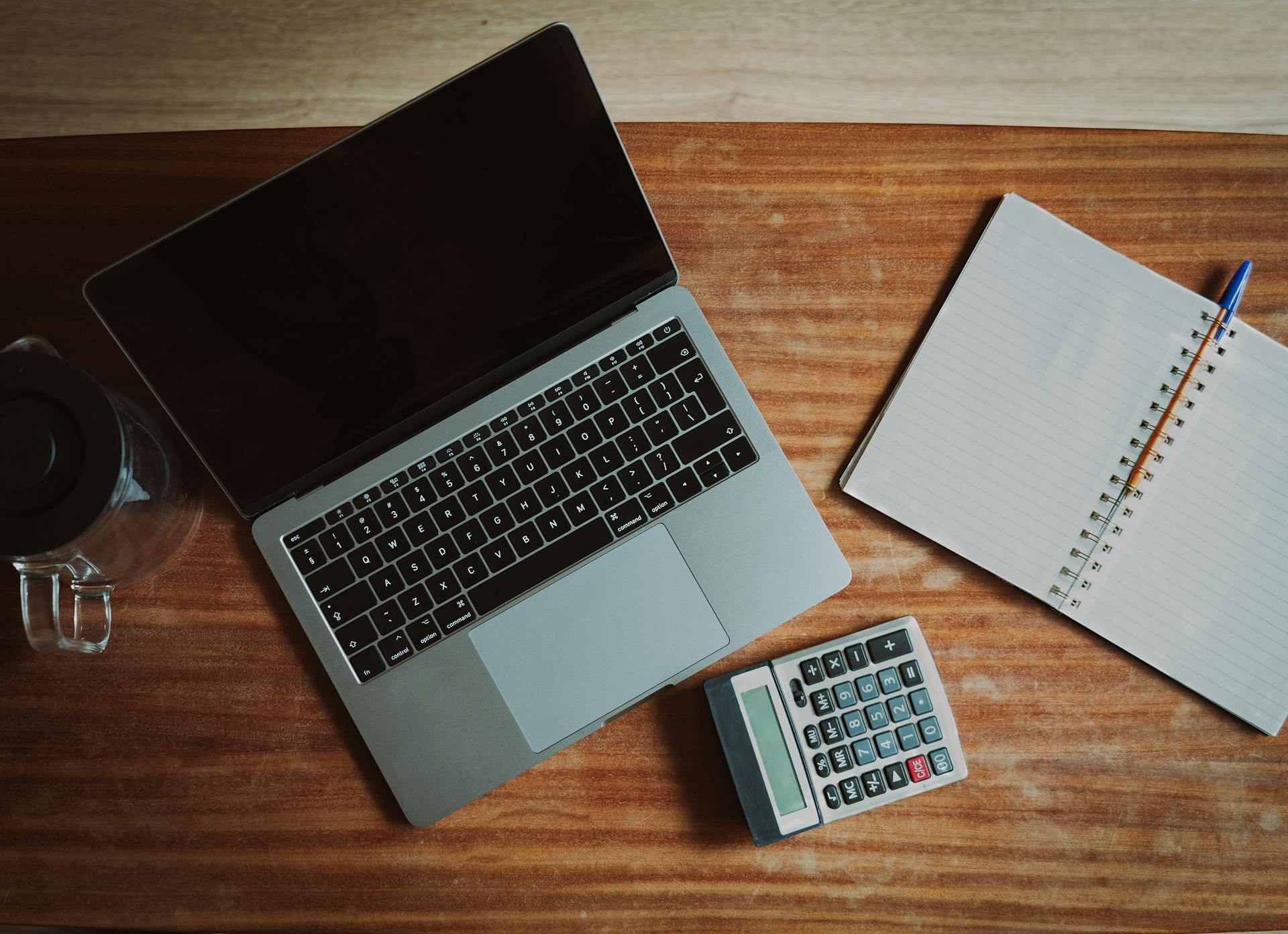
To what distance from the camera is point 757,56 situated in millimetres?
782

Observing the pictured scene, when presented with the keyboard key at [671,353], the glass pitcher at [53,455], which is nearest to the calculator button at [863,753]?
the keyboard key at [671,353]

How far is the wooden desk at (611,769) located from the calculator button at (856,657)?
3 centimetres

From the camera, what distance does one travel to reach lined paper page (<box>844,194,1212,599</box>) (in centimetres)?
74

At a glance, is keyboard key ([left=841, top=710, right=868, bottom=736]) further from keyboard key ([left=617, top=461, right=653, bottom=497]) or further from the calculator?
keyboard key ([left=617, top=461, right=653, bottom=497])

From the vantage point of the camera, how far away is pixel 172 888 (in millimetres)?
716

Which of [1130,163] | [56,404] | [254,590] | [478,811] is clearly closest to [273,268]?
[56,404]

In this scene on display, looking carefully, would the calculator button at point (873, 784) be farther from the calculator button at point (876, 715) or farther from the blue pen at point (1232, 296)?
the blue pen at point (1232, 296)

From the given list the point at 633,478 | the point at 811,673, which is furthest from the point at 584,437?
the point at 811,673

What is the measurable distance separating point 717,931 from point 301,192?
685 mm

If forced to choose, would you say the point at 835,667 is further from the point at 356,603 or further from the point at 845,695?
the point at 356,603

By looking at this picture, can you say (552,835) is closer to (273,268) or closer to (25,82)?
(273,268)

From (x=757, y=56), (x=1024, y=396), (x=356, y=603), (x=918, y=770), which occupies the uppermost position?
(x=757, y=56)

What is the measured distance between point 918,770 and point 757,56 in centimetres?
66

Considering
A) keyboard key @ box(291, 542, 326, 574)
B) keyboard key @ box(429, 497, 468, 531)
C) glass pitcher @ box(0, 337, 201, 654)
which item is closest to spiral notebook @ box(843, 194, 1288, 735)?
keyboard key @ box(429, 497, 468, 531)
